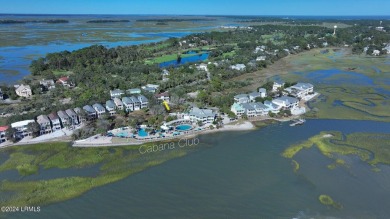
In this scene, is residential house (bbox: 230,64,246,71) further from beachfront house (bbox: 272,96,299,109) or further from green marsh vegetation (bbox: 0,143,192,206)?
green marsh vegetation (bbox: 0,143,192,206)

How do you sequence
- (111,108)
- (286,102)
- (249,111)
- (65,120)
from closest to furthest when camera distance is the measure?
(65,120)
(249,111)
(111,108)
(286,102)

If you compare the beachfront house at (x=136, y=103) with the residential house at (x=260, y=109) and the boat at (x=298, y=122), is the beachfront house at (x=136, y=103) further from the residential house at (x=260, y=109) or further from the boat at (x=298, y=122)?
the boat at (x=298, y=122)

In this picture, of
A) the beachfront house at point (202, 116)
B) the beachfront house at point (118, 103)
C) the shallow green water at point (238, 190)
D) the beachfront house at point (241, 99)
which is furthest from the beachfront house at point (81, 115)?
the beachfront house at point (241, 99)

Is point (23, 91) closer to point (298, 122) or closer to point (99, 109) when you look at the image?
point (99, 109)

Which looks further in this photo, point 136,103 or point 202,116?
point 136,103

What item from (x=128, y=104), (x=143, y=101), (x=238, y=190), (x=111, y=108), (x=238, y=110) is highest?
(x=143, y=101)

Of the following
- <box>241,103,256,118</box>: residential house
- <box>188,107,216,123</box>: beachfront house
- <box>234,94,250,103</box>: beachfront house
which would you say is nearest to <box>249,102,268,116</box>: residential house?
<box>241,103,256,118</box>: residential house

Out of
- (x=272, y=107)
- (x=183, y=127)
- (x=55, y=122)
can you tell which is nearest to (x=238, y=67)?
(x=272, y=107)

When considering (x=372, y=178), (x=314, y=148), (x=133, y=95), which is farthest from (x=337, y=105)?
(x=133, y=95)
